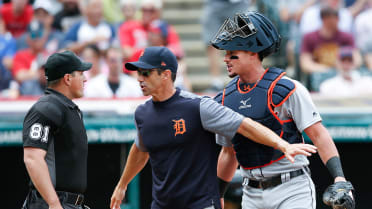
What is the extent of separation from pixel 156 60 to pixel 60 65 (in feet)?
2.03

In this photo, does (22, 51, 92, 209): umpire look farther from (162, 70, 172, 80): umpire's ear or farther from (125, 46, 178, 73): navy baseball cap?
(162, 70, 172, 80): umpire's ear

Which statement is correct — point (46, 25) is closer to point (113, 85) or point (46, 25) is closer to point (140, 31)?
point (140, 31)

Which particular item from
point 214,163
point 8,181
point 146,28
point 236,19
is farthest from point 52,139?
point 146,28

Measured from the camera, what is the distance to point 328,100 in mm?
6629

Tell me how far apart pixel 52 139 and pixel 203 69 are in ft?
20.6

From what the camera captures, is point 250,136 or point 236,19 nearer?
point 250,136

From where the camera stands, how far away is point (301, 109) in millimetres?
3572

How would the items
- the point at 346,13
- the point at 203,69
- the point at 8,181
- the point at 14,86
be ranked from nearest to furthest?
the point at 8,181 < the point at 14,86 < the point at 346,13 < the point at 203,69

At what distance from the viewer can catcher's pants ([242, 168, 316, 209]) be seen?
11.9 feet

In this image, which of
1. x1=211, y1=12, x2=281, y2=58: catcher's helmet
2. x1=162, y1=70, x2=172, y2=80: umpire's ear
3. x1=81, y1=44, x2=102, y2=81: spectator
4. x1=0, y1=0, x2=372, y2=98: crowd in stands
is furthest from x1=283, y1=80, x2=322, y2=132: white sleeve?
x1=81, y1=44, x2=102, y2=81: spectator

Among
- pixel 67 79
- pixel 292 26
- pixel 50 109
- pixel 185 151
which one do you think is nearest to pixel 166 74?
pixel 185 151

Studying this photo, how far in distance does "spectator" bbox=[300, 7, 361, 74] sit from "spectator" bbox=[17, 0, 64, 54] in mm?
3437

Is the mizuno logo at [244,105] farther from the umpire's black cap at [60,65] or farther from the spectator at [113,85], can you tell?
the spectator at [113,85]

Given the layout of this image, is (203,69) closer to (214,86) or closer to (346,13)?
(214,86)
